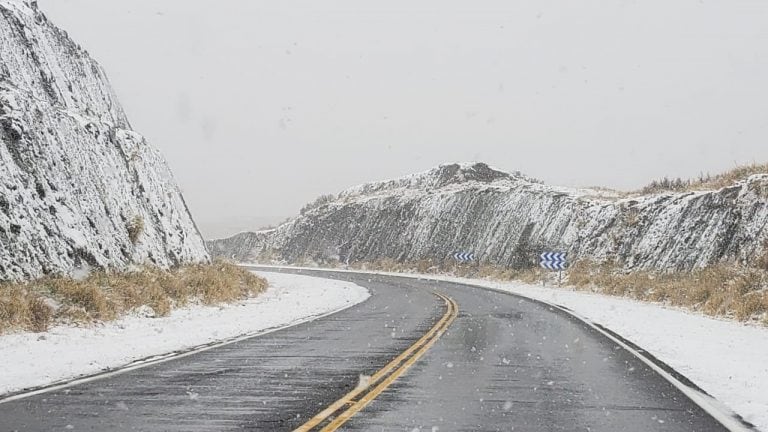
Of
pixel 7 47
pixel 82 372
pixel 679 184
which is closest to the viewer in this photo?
pixel 82 372

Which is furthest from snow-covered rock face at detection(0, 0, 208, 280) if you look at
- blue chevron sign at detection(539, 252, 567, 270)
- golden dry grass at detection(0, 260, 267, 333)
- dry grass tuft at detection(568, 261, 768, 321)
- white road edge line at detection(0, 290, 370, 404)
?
blue chevron sign at detection(539, 252, 567, 270)

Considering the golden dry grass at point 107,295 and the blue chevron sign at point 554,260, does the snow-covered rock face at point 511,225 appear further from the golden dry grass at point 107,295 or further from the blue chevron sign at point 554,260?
the golden dry grass at point 107,295

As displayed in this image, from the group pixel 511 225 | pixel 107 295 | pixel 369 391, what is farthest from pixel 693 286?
pixel 511 225

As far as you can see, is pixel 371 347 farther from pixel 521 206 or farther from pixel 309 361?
pixel 521 206

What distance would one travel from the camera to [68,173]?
20.6 meters

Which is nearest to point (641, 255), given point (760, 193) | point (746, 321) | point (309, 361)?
point (760, 193)

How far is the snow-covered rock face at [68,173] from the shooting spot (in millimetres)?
17406

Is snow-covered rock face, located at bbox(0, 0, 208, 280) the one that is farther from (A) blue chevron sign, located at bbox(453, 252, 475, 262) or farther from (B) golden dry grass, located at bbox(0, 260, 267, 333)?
(A) blue chevron sign, located at bbox(453, 252, 475, 262)

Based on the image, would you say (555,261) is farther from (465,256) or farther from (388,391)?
(388,391)

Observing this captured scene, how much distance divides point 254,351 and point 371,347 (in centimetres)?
220

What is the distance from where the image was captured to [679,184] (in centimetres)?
4259

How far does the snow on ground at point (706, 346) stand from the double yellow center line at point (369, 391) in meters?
4.07

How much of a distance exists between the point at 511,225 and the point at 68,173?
3958cm

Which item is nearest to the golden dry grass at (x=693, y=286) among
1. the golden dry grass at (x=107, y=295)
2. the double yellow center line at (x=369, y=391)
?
the double yellow center line at (x=369, y=391)
